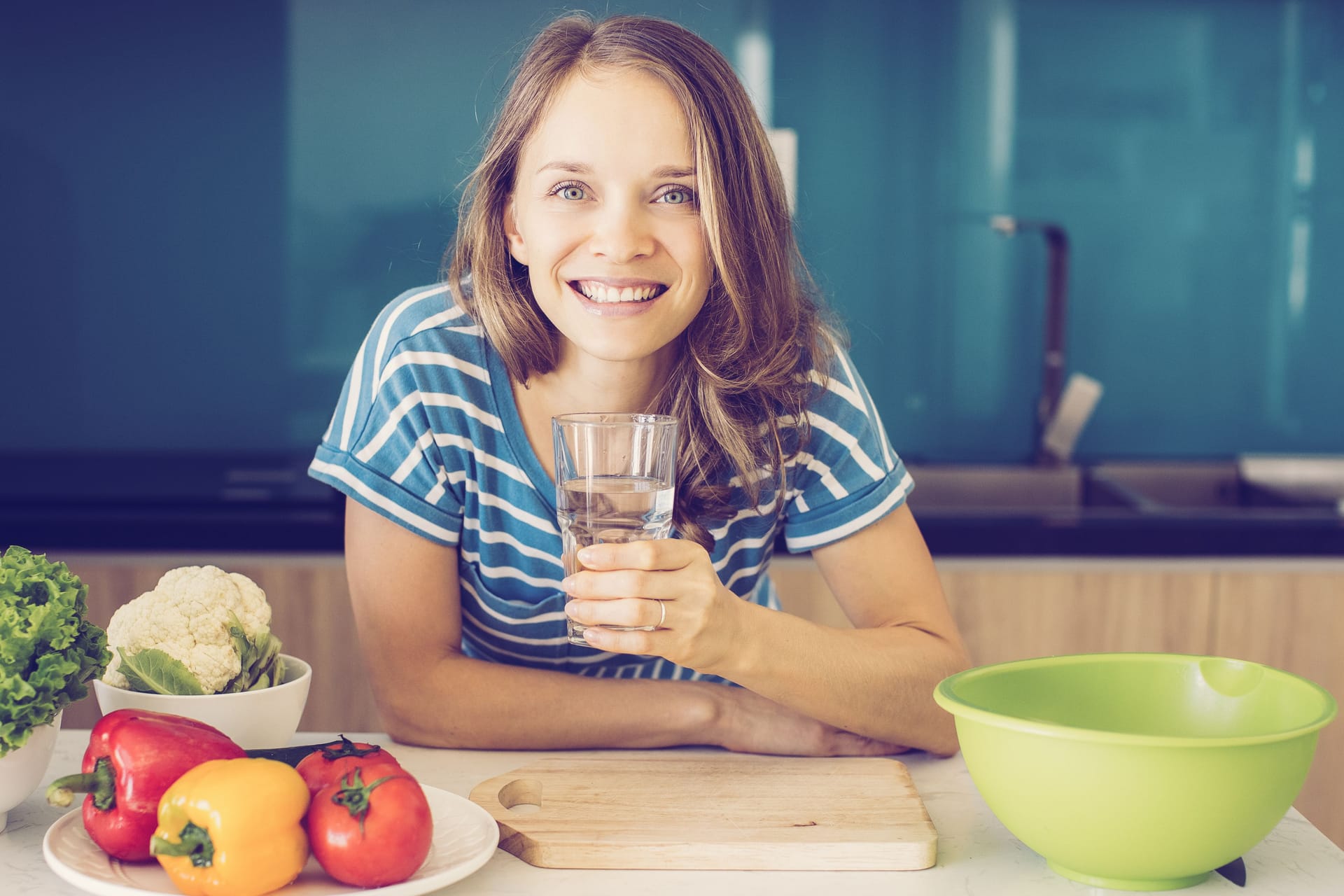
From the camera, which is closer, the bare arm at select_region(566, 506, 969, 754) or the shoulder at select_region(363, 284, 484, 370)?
the bare arm at select_region(566, 506, 969, 754)

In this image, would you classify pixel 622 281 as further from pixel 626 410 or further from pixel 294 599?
pixel 294 599

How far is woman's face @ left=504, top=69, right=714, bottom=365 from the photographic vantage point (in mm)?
1258

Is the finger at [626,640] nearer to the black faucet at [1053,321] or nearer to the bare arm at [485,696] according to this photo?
the bare arm at [485,696]

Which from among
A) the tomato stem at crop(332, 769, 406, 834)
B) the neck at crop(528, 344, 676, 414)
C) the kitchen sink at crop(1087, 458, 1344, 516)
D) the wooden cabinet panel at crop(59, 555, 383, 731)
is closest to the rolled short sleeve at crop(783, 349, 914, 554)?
the neck at crop(528, 344, 676, 414)

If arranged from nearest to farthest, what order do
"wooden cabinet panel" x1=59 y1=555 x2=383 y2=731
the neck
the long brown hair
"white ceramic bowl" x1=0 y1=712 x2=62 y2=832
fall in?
"white ceramic bowl" x1=0 y1=712 x2=62 y2=832
the long brown hair
the neck
"wooden cabinet panel" x1=59 y1=555 x2=383 y2=731

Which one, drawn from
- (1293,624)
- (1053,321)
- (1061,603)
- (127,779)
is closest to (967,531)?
(1061,603)

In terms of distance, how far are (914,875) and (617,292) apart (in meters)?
0.60

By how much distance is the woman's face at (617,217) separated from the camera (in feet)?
4.13

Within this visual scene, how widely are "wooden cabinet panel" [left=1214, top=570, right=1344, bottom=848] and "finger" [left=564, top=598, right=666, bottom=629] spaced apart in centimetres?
149

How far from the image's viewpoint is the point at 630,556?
1046 mm

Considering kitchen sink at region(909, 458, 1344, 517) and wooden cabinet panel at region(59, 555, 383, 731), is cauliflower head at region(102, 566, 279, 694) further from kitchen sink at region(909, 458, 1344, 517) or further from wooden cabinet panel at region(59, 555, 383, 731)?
kitchen sink at region(909, 458, 1344, 517)

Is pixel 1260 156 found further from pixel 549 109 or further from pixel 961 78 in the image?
pixel 549 109

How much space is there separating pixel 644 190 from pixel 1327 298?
2.15 m

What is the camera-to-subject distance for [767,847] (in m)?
0.99
